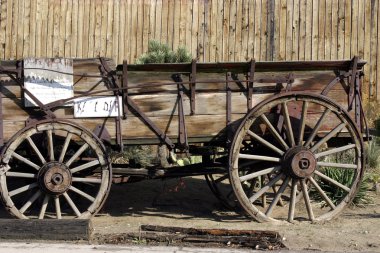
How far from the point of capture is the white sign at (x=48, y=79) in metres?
7.20

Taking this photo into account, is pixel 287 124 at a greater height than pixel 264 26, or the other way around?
pixel 264 26

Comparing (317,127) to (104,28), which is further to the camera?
(104,28)

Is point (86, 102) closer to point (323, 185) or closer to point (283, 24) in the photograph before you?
point (323, 185)

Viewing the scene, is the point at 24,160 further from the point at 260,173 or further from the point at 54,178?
the point at 260,173

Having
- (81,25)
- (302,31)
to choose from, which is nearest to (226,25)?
(302,31)

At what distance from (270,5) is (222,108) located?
522 centimetres

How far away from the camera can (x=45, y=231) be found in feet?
21.0

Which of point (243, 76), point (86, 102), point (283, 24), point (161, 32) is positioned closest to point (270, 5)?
point (283, 24)

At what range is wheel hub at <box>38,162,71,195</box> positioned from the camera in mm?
7020

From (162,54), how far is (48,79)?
3995 mm

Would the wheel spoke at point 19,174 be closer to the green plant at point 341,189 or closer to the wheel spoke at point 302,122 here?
the wheel spoke at point 302,122

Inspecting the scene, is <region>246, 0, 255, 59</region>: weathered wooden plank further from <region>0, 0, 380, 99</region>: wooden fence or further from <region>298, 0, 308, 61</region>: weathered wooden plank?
<region>298, 0, 308, 61</region>: weathered wooden plank

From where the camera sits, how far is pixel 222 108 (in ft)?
24.3

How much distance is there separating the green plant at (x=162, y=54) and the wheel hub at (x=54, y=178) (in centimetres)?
419
